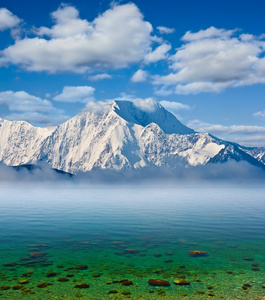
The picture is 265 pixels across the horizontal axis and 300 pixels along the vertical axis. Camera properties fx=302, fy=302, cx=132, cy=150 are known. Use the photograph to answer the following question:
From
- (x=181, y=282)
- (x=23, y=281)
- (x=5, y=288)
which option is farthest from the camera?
(x=181, y=282)

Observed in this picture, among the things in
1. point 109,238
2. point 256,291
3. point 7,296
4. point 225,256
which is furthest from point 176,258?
point 7,296

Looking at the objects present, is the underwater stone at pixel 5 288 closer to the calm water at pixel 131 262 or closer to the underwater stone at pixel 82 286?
the calm water at pixel 131 262

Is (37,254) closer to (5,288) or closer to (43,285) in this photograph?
(43,285)

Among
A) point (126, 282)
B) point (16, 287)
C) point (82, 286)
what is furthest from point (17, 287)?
point (126, 282)

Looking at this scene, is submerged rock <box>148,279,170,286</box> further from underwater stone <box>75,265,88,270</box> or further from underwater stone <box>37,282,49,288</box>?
underwater stone <box>37,282,49,288</box>

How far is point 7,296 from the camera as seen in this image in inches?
968

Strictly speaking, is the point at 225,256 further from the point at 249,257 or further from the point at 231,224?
the point at 231,224

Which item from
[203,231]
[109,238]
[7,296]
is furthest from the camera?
[203,231]

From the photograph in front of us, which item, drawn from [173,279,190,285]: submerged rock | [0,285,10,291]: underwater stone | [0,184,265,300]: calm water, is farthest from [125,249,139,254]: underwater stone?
[0,285,10,291]: underwater stone

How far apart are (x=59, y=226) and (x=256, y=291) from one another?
4511 centimetres

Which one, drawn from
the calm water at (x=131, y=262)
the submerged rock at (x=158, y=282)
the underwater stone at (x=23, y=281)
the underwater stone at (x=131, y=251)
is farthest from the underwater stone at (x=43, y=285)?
the underwater stone at (x=131, y=251)

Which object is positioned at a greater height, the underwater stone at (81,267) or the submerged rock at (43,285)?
the underwater stone at (81,267)

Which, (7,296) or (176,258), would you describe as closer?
(7,296)

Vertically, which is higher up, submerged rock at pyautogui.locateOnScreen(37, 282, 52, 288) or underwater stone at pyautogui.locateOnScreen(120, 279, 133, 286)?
underwater stone at pyautogui.locateOnScreen(120, 279, 133, 286)
